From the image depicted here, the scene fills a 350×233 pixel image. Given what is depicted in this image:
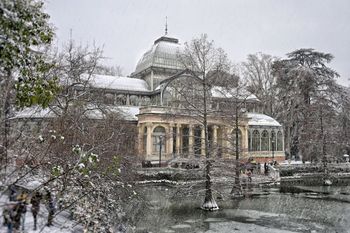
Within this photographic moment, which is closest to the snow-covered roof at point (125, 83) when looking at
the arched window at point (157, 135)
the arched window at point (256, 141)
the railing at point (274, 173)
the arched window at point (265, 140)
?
the arched window at point (157, 135)

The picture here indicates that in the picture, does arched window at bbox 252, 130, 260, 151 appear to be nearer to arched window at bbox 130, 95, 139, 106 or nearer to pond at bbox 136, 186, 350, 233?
arched window at bbox 130, 95, 139, 106

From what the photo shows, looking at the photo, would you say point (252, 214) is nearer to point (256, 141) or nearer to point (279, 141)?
point (256, 141)

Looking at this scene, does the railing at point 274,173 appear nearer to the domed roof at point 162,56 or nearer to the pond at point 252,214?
the pond at point 252,214

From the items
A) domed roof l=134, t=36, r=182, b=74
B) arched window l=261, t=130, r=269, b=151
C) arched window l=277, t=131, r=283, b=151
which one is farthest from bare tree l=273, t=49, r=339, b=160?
domed roof l=134, t=36, r=182, b=74

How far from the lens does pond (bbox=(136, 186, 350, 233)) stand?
14.0 metres

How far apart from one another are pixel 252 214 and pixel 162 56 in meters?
30.7

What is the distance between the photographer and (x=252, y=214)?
16625 millimetres

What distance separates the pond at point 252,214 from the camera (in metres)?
14.0

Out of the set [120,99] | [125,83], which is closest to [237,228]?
[120,99]

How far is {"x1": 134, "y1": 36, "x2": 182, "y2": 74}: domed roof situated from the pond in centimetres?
2331

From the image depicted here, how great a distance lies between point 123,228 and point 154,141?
77.2ft

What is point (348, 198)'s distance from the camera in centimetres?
2203

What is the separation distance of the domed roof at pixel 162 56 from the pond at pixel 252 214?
918 inches

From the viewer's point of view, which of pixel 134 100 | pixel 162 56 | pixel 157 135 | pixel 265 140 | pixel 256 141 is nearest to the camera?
pixel 157 135
